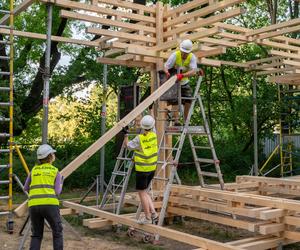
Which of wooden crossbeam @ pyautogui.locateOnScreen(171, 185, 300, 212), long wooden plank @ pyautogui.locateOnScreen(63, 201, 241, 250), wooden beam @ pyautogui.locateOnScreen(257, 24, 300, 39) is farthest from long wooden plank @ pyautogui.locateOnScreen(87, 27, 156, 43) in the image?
long wooden plank @ pyautogui.locateOnScreen(63, 201, 241, 250)

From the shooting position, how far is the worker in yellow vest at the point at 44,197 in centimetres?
507

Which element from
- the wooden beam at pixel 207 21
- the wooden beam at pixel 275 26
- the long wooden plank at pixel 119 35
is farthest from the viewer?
the wooden beam at pixel 275 26

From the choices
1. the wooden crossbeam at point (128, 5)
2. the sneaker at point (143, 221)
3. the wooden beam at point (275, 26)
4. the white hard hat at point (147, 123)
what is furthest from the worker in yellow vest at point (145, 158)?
the wooden beam at point (275, 26)

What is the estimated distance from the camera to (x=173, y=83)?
7324mm

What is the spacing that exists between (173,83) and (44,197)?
321cm

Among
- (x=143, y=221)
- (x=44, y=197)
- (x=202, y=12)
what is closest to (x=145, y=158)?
(x=143, y=221)

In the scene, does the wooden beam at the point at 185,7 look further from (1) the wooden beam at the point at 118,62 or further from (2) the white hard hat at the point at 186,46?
(1) the wooden beam at the point at 118,62

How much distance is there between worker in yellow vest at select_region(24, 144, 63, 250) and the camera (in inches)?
200

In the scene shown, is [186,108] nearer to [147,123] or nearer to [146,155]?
[147,123]

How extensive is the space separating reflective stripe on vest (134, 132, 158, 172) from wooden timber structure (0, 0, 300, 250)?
44cm

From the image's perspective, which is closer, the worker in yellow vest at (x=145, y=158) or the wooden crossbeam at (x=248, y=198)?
the wooden crossbeam at (x=248, y=198)

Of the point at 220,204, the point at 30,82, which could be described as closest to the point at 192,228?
the point at 220,204

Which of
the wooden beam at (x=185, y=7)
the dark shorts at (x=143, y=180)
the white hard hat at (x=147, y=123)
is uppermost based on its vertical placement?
the wooden beam at (x=185, y=7)

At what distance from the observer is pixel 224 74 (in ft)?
63.4
